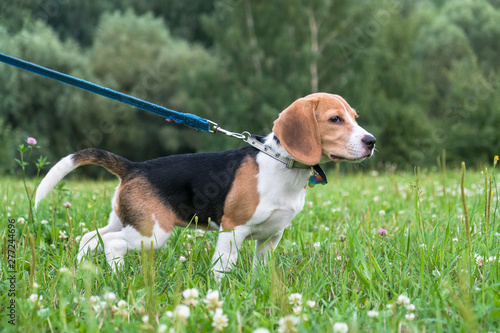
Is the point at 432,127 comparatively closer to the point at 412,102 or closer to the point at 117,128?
the point at 412,102

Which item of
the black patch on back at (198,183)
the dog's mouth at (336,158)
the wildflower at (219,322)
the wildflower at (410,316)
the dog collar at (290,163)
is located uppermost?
the dog's mouth at (336,158)

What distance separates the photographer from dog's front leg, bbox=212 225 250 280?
3207mm

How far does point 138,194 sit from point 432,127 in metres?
27.8

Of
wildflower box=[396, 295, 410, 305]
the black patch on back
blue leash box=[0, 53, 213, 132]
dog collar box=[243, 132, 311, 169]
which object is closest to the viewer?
wildflower box=[396, 295, 410, 305]

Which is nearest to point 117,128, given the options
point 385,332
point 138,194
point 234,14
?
point 234,14

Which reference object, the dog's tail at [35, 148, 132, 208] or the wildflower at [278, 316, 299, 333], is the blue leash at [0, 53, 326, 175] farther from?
the wildflower at [278, 316, 299, 333]

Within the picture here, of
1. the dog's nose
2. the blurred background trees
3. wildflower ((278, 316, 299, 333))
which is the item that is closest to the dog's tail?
the dog's nose

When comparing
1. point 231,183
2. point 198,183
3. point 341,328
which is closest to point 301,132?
point 231,183

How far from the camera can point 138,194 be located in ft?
11.4

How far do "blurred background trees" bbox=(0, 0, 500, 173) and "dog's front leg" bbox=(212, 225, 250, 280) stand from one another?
16.3 meters

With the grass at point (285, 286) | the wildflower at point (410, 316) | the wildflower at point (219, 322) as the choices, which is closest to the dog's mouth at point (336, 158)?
the grass at point (285, 286)

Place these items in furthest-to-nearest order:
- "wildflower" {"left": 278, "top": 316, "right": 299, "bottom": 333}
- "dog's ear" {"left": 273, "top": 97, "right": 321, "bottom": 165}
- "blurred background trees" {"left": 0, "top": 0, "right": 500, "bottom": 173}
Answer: "blurred background trees" {"left": 0, "top": 0, "right": 500, "bottom": 173} → "dog's ear" {"left": 273, "top": 97, "right": 321, "bottom": 165} → "wildflower" {"left": 278, "top": 316, "right": 299, "bottom": 333}

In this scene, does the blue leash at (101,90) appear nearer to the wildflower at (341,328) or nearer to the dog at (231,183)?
the dog at (231,183)

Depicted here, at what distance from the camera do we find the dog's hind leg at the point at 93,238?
3.40 metres
